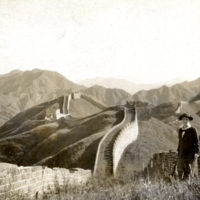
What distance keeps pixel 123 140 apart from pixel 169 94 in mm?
24407

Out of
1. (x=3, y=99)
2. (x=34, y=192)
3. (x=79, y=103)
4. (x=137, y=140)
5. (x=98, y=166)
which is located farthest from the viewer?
(x=3, y=99)

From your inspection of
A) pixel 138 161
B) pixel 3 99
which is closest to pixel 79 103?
pixel 3 99

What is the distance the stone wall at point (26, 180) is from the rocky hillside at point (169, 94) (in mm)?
32584

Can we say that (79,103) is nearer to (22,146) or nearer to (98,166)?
(22,146)

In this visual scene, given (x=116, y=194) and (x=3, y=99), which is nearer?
(x=116, y=194)

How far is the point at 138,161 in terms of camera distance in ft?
76.9

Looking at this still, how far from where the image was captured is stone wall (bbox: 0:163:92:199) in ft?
25.7

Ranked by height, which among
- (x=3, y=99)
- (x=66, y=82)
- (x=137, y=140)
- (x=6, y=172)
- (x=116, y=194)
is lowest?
(x=116, y=194)

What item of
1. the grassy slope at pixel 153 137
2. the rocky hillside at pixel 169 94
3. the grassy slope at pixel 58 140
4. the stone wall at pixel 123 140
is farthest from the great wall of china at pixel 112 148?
the rocky hillside at pixel 169 94

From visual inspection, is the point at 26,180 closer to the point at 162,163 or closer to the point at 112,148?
the point at 162,163

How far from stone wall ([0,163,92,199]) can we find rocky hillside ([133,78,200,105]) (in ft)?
107

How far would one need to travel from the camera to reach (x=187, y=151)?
9258mm

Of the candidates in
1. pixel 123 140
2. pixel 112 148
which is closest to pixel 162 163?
pixel 112 148

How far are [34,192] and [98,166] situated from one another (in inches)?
520
